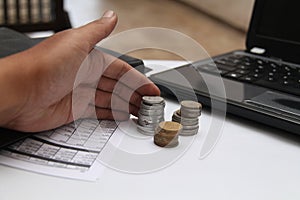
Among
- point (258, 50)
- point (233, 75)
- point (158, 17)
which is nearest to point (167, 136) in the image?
point (233, 75)

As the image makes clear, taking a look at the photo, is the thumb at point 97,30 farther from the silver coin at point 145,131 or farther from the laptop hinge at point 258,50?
the laptop hinge at point 258,50

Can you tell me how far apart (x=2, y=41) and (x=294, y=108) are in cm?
41

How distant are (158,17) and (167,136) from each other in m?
2.92

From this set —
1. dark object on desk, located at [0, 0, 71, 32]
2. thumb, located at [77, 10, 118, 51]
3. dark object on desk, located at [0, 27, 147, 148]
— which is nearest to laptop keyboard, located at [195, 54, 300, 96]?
dark object on desk, located at [0, 27, 147, 148]

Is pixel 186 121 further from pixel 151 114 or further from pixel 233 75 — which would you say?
pixel 233 75

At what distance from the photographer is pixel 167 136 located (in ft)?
1.64

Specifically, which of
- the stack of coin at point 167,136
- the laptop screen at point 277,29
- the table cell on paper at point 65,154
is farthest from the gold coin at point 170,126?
the laptop screen at point 277,29

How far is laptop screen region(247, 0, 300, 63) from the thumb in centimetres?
39

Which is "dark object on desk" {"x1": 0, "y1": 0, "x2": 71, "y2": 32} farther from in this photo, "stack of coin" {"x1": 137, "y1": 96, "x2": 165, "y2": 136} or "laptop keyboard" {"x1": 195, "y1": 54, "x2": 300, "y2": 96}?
"stack of coin" {"x1": 137, "y1": 96, "x2": 165, "y2": 136}

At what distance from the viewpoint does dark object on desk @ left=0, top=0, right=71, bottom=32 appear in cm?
160

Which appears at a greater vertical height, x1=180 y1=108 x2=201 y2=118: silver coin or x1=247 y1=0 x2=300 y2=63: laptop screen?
x1=247 y1=0 x2=300 y2=63: laptop screen

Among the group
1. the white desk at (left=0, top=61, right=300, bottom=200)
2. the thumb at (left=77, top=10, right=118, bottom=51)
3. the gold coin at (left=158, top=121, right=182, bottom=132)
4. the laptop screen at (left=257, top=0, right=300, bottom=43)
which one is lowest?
the white desk at (left=0, top=61, right=300, bottom=200)

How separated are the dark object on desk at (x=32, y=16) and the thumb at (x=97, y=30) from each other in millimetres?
1121

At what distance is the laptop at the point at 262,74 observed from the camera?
572mm
